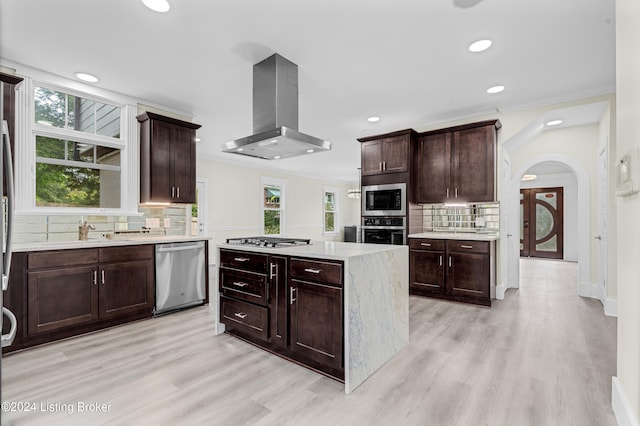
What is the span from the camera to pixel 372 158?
16.3 feet

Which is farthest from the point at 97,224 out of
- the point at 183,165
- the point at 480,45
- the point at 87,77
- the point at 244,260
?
the point at 480,45

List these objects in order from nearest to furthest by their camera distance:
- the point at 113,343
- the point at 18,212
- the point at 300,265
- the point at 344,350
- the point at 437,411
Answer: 1. the point at 437,411
2. the point at 344,350
3. the point at 300,265
4. the point at 113,343
5. the point at 18,212

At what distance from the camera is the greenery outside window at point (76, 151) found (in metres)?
3.34

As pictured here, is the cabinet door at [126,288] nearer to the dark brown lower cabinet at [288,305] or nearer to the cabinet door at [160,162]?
the cabinet door at [160,162]

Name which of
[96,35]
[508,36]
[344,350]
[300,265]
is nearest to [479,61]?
[508,36]

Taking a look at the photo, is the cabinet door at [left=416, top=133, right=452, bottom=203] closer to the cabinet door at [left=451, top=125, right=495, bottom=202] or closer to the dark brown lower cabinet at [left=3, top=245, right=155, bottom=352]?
the cabinet door at [left=451, top=125, right=495, bottom=202]

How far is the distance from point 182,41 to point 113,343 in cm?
273

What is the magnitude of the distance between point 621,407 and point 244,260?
2582mm

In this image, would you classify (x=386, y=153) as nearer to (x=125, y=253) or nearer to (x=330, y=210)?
(x=125, y=253)

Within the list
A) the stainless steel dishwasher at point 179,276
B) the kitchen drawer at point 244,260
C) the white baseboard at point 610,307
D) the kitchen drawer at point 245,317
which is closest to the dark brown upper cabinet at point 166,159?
the stainless steel dishwasher at point 179,276

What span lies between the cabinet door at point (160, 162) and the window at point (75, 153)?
1.16 feet

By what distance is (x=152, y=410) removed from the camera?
1.89m

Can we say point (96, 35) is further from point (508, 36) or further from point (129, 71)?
point (508, 36)

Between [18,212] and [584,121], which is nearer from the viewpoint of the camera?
[18,212]
